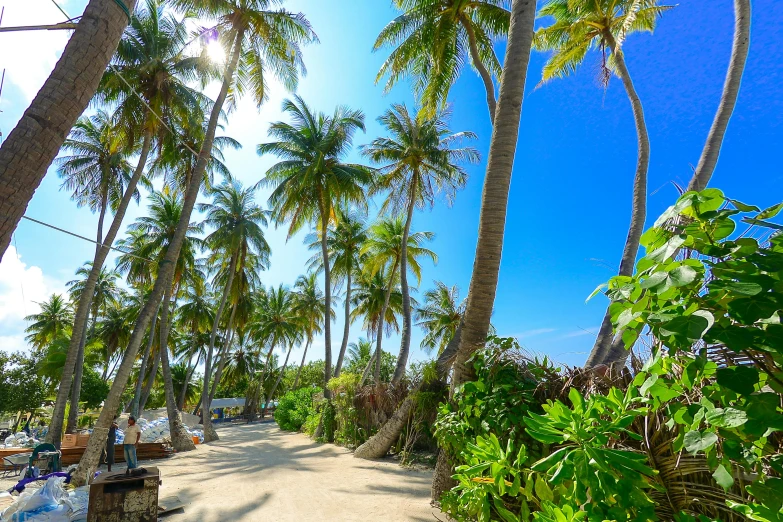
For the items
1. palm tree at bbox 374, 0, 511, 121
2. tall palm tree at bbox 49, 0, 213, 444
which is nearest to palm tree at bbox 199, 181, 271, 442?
tall palm tree at bbox 49, 0, 213, 444

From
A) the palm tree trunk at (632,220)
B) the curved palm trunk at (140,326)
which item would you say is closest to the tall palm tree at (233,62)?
the curved palm trunk at (140,326)

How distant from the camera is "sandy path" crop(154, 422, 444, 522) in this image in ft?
18.7

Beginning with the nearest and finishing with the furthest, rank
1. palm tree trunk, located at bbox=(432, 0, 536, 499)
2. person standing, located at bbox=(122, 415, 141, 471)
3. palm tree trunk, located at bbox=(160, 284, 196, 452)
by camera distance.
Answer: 1. palm tree trunk, located at bbox=(432, 0, 536, 499)
2. person standing, located at bbox=(122, 415, 141, 471)
3. palm tree trunk, located at bbox=(160, 284, 196, 452)

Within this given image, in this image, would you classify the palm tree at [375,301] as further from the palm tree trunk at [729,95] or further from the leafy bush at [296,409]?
the palm tree trunk at [729,95]

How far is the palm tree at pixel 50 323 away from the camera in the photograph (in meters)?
34.6

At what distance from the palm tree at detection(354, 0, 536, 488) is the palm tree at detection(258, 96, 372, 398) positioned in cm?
1302

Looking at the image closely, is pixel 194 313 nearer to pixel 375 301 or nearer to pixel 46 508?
pixel 375 301

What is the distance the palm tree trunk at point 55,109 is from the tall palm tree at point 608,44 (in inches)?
305

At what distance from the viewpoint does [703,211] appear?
134cm

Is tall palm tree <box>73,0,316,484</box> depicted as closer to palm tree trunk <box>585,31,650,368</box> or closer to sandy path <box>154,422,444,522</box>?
sandy path <box>154,422,444,522</box>

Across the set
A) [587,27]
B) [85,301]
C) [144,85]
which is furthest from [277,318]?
[587,27]

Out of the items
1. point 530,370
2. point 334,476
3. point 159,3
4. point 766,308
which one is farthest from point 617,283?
point 159,3

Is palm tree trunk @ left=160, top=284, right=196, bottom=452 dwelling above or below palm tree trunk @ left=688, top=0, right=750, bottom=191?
below

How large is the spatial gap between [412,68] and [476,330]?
1085 centimetres
